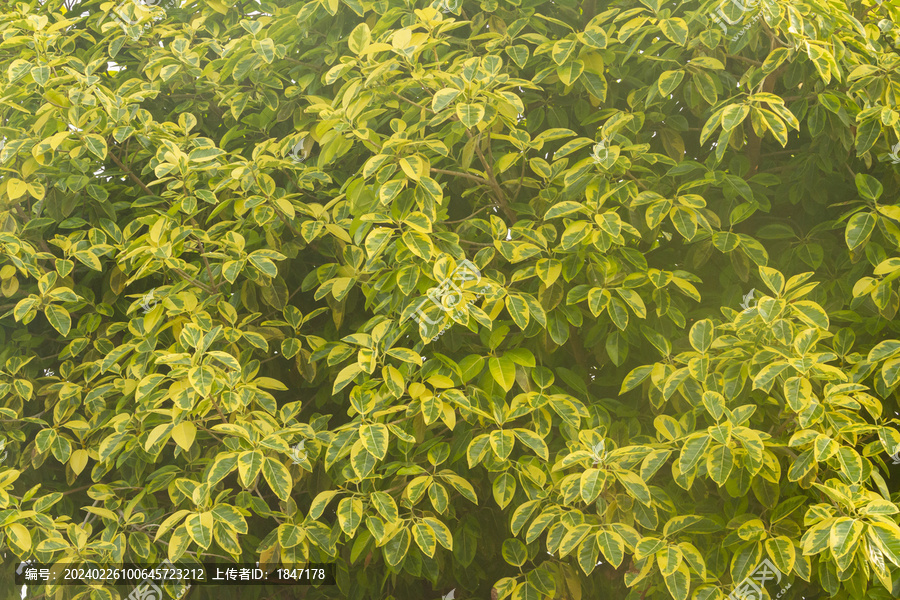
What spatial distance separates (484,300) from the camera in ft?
7.29

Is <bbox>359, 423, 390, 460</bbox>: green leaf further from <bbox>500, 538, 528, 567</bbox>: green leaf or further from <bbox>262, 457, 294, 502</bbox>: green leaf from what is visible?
<bbox>500, 538, 528, 567</bbox>: green leaf

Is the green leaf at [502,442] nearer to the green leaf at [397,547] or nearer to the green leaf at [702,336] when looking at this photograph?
the green leaf at [397,547]

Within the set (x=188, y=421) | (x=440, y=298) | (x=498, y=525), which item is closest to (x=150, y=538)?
(x=188, y=421)

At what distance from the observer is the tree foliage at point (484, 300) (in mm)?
2035

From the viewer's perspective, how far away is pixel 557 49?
7.35 ft

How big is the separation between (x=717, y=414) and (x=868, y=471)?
451 mm

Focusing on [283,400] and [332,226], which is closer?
[332,226]

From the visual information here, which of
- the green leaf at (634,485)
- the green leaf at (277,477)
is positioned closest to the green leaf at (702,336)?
the green leaf at (634,485)

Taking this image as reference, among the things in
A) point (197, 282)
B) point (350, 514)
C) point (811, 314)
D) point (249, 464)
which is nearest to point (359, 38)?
point (197, 282)

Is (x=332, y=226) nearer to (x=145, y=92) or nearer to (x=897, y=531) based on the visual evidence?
(x=145, y=92)

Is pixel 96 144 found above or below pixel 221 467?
above

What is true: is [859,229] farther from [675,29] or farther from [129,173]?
[129,173]

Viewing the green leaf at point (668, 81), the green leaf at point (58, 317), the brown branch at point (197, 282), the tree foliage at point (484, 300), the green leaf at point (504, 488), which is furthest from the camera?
the green leaf at point (58, 317)

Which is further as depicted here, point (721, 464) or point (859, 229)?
point (859, 229)
